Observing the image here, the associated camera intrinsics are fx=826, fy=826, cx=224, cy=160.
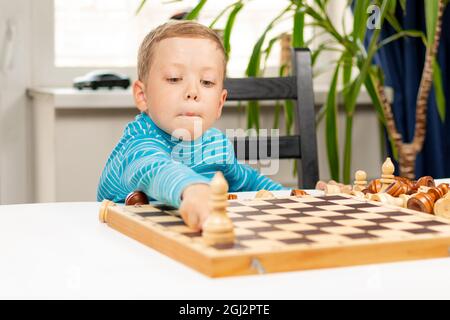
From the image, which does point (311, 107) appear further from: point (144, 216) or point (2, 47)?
point (2, 47)

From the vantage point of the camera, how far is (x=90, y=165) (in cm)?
284

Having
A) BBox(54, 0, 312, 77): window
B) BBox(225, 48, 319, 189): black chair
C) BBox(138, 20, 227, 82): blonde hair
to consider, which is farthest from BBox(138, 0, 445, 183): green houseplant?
BBox(138, 20, 227, 82): blonde hair

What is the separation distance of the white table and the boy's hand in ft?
0.17

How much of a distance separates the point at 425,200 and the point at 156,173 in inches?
13.7

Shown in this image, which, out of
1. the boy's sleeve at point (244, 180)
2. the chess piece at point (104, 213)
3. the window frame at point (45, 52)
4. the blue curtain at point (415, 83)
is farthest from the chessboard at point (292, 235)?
the window frame at point (45, 52)

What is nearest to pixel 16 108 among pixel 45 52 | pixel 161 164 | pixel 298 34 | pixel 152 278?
pixel 45 52

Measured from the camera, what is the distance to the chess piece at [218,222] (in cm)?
79

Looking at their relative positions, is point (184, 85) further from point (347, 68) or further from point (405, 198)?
point (347, 68)

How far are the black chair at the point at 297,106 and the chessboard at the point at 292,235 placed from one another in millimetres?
784

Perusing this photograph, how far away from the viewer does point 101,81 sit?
2795 mm

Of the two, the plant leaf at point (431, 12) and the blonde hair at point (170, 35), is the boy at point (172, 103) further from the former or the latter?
the plant leaf at point (431, 12)

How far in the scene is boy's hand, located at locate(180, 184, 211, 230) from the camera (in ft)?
2.84

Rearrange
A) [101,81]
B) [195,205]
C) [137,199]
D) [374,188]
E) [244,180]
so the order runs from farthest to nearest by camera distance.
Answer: [101,81]
[244,180]
[374,188]
[137,199]
[195,205]

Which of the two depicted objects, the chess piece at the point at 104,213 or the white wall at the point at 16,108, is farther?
the white wall at the point at 16,108
